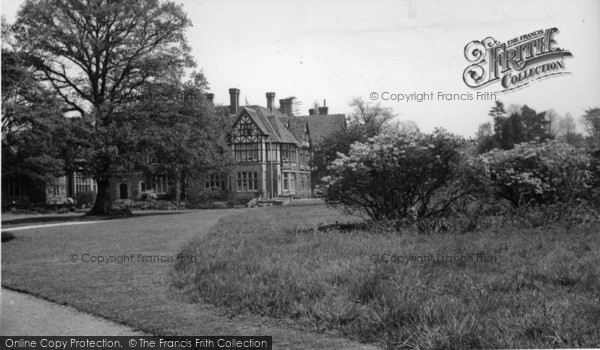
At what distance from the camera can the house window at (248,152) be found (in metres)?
38.2

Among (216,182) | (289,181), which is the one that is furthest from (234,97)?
(216,182)

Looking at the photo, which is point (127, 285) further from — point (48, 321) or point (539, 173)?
point (539, 173)

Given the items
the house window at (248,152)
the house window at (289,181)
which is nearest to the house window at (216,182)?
the house window at (248,152)

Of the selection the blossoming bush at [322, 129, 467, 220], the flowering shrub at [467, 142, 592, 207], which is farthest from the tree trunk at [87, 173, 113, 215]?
the flowering shrub at [467, 142, 592, 207]

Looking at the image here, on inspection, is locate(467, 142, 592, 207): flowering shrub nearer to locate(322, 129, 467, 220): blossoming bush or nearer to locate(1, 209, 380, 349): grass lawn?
locate(322, 129, 467, 220): blossoming bush

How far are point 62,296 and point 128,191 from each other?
140 ft

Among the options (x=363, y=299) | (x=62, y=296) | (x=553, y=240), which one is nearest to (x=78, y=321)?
(x=62, y=296)

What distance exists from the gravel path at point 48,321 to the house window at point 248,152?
30.2 m

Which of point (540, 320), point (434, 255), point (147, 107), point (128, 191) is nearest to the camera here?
point (540, 320)

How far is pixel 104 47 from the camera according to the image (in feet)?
66.0

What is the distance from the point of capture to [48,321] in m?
6.23

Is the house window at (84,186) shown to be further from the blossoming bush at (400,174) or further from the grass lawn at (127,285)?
the blossoming bush at (400,174)

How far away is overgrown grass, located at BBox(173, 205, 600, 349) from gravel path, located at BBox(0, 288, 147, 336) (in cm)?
131

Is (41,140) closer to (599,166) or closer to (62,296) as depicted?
(62,296)
